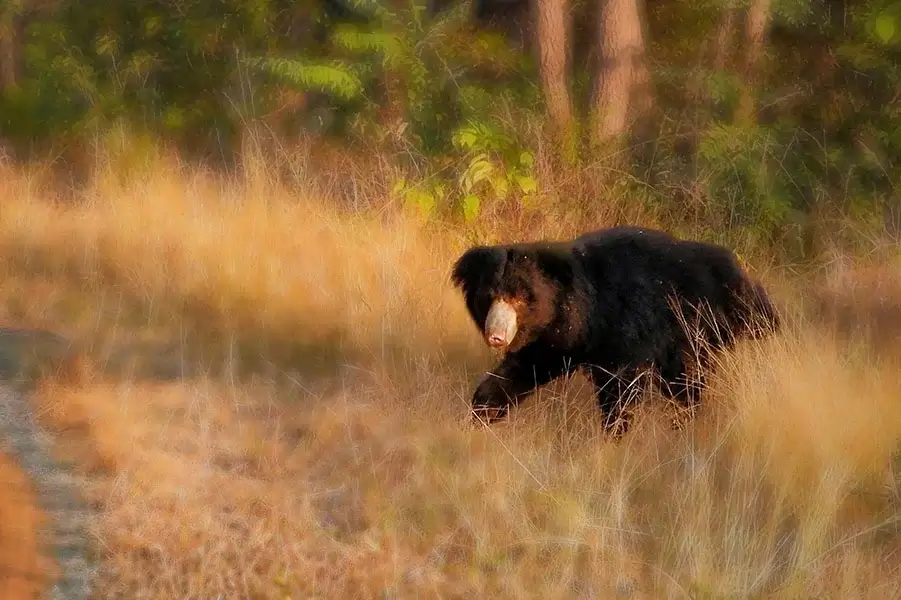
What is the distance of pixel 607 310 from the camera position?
5000 mm

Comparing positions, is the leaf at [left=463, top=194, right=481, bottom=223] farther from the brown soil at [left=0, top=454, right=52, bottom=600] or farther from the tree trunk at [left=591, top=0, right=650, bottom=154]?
the brown soil at [left=0, top=454, right=52, bottom=600]

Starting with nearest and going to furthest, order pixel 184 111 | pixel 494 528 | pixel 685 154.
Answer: pixel 494 528
pixel 685 154
pixel 184 111

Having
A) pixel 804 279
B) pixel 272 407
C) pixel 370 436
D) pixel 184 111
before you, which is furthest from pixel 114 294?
pixel 184 111

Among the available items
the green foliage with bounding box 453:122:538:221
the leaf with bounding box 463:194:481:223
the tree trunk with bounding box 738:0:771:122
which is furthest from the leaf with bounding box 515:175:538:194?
the tree trunk with bounding box 738:0:771:122

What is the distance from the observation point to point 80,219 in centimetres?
870

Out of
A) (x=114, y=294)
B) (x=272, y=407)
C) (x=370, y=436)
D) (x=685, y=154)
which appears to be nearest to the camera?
(x=370, y=436)

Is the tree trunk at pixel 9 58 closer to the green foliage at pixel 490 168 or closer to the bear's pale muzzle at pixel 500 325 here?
the green foliage at pixel 490 168

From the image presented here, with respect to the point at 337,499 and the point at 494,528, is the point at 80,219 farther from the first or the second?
the point at 494,528

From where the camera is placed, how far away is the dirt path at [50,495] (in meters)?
3.93

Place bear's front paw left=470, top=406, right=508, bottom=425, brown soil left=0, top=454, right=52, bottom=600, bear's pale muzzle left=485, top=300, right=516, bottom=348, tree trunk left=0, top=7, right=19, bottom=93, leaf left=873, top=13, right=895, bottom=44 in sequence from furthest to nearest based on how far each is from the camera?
tree trunk left=0, top=7, right=19, bottom=93 → leaf left=873, top=13, right=895, bottom=44 → bear's front paw left=470, top=406, right=508, bottom=425 → bear's pale muzzle left=485, top=300, right=516, bottom=348 → brown soil left=0, top=454, right=52, bottom=600

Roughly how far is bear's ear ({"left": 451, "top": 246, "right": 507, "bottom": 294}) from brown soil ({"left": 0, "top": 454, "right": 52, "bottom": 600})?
75.6 inches

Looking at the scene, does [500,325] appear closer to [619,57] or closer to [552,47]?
[619,57]

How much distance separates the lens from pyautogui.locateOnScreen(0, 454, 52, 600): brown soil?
3.84 meters

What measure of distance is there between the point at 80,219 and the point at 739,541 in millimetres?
6281
